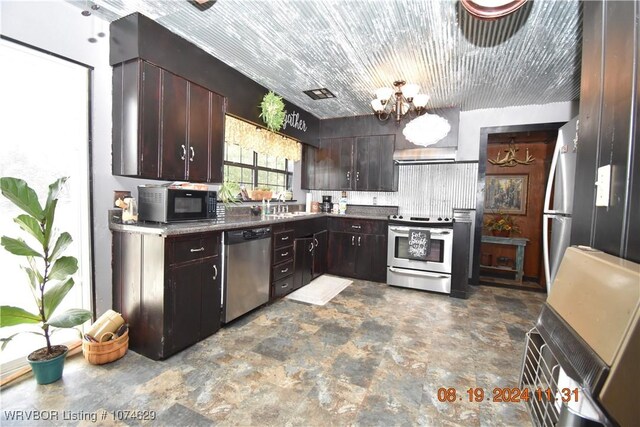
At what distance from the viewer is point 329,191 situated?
5230mm

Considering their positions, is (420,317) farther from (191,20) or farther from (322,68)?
(191,20)

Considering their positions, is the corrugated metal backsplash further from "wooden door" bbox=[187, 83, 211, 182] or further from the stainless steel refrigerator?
"wooden door" bbox=[187, 83, 211, 182]

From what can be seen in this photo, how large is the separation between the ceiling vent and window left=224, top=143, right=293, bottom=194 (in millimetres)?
1079

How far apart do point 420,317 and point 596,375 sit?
7.77 feet

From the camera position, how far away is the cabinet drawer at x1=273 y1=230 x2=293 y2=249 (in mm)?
3171

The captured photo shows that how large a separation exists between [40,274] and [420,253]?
374cm

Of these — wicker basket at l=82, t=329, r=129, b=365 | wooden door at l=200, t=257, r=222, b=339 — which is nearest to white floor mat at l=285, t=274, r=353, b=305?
wooden door at l=200, t=257, r=222, b=339

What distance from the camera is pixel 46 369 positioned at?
5.77 ft

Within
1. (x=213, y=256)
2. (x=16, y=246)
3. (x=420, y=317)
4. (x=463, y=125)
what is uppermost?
(x=463, y=125)

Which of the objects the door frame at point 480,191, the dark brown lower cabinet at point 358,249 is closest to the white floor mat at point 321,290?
the dark brown lower cabinet at point 358,249

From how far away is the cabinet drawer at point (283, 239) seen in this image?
10.4 feet

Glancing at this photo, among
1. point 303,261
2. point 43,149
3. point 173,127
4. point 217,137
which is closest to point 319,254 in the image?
point 303,261

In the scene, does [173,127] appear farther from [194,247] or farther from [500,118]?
[500,118]

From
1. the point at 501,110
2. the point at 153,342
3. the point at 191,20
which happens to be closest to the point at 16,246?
the point at 153,342
